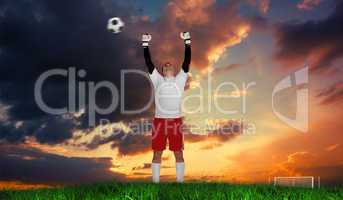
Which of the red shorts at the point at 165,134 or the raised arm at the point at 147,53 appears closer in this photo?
the red shorts at the point at 165,134

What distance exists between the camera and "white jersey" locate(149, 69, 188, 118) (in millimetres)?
13133

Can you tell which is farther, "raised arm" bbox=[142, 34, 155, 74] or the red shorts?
"raised arm" bbox=[142, 34, 155, 74]

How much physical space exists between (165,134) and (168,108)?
65 centimetres

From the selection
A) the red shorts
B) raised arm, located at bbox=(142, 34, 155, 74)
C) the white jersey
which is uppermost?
raised arm, located at bbox=(142, 34, 155, 74)

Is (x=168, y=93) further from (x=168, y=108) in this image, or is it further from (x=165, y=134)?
(x=165, y=134)

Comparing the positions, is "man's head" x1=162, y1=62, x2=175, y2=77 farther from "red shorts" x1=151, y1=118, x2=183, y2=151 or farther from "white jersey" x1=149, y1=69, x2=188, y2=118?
"red shorts" x1=151, y1=118, x2=183, y2=151

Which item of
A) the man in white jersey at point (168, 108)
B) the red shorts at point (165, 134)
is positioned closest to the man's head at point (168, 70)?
the man in white jersey at point (168, 108)

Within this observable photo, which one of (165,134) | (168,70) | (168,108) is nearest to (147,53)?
(168,70)

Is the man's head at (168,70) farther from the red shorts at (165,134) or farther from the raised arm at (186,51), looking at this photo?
the red shorts at (165,134)

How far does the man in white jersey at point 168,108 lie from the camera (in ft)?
43.0

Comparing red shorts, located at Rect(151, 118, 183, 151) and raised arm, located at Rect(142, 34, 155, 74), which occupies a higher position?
raised arm, located at Rect(142, 34, 155, 74)

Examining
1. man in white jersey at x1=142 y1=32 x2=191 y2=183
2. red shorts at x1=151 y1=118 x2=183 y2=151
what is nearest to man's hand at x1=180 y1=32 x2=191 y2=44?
man in white jersey at x1=142 y1=32 x2=191 y2=183

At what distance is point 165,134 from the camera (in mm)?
13117

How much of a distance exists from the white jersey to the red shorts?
172mm
